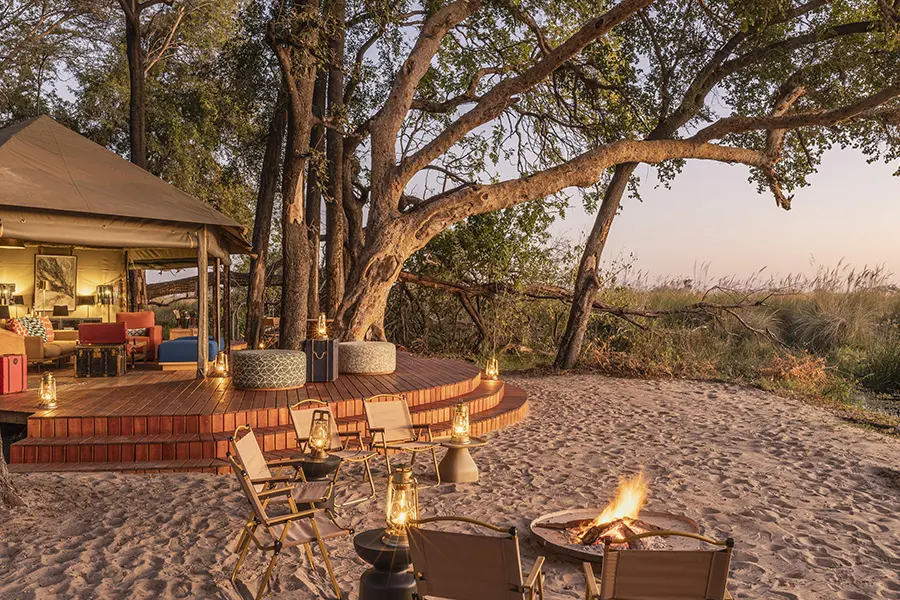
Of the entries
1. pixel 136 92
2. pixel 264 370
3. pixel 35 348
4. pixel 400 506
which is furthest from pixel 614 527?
pixel 136 92

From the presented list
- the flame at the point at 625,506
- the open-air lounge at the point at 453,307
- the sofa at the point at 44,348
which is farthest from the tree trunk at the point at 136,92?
the flame at the point at 625,506

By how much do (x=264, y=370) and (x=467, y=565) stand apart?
19.4 ft

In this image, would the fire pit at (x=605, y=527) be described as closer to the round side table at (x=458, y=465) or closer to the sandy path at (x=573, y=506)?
the sandy path at (x=573, y=506)

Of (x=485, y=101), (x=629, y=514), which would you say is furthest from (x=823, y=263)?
(x=629, y=514)

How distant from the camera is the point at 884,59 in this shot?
1273 centimetres

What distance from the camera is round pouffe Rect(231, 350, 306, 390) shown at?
835 cm

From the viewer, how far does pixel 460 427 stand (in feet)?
21.1

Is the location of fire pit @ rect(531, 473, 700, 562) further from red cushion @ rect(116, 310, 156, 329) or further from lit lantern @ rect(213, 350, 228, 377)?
red cushion @ rect(116, 310, 156, 329)

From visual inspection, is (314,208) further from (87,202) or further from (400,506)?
(400,506)

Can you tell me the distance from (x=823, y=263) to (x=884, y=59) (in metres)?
4.69

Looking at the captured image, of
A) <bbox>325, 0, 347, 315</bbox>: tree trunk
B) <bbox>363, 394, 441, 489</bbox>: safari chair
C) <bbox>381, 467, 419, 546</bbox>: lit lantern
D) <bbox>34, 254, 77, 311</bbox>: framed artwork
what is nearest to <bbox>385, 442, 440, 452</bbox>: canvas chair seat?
<bbox>363, 394, 441, 489</bbox>: safari chair

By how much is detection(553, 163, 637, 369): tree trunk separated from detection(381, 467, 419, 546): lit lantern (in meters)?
11.2

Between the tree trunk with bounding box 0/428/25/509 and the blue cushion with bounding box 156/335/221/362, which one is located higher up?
the blue cushion with bounding box 156/335/221/362

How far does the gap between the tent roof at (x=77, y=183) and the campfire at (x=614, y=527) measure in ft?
21.6
